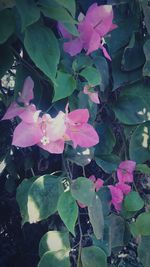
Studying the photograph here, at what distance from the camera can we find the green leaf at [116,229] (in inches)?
30.3

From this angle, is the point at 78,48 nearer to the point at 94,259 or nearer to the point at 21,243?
the point at 94,259

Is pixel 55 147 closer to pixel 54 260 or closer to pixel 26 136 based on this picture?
pixel 26 136

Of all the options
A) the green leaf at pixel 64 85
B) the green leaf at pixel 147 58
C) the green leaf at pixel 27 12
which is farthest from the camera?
the green leaf at pixel 147 58

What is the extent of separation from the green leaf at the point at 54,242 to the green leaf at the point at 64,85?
9.3 inches

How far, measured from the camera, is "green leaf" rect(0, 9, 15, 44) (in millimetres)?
493

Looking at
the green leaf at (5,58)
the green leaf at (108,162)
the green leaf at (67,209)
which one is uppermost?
the green leaf at (5,58)

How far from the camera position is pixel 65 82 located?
56cm

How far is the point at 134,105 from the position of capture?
75 centimetres

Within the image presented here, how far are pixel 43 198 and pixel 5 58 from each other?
209 mm

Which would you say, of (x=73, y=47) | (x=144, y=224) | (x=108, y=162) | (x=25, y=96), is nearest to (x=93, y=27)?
(x=73, y=47)

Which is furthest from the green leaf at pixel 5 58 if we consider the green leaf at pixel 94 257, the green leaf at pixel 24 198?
the green leaf at pixel 94 257

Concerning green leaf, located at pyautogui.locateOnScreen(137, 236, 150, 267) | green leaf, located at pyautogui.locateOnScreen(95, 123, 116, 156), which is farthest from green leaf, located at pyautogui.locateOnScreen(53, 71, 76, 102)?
green leaf, located at pyautogui.locateOnScreen(137, 236, 150, 267)

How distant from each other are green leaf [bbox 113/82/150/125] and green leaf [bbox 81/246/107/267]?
24cm

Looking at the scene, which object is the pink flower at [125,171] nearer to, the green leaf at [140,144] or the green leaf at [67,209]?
the green leaf at [140,144]
